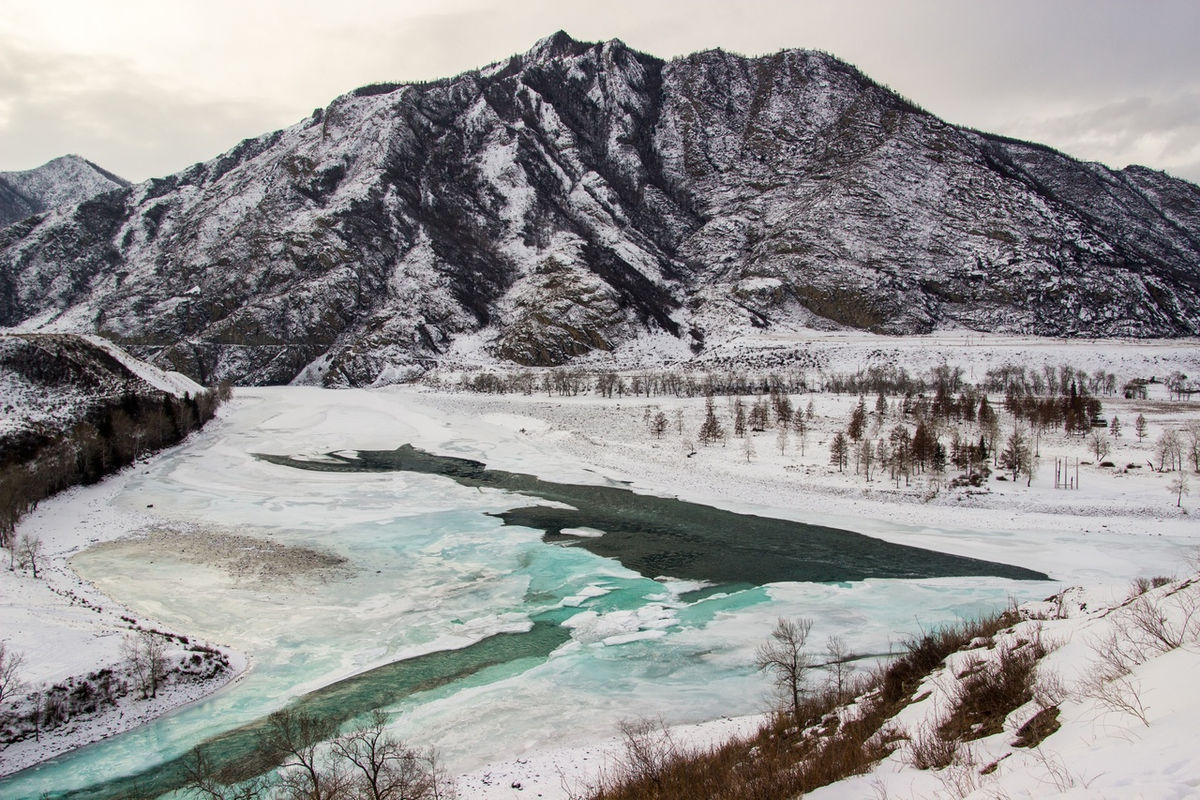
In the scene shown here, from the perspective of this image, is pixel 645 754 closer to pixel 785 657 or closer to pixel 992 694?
pixel 992 694

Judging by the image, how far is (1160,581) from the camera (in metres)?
21.6

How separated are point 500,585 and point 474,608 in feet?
12.2

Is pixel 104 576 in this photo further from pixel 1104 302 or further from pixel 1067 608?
pixel 1104 302

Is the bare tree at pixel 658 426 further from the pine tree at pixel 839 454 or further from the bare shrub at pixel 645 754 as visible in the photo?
the bare shrub at pixel 645 754

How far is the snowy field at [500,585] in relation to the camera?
2336 cm

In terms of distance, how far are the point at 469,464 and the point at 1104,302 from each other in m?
206

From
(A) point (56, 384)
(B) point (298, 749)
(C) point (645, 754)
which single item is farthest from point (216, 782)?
(A) point (56, 384)

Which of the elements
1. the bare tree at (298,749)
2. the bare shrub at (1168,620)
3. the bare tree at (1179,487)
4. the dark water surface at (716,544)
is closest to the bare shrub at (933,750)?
the bare shrub at (1168,620)

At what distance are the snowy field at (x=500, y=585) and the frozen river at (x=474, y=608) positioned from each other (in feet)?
0.57

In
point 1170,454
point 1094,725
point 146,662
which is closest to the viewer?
point 1094,725

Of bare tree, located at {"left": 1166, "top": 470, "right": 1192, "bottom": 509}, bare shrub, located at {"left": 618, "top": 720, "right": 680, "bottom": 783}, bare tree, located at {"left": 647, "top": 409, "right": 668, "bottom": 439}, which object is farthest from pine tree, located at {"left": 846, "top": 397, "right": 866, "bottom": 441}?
bare shrub, located at {"left": 618, "top": 720, "right": 680, "bottom": 783}

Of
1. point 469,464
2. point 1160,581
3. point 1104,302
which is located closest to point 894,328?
point 1104,302

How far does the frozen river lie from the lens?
921 inches

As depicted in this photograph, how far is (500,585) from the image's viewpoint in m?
38.1
